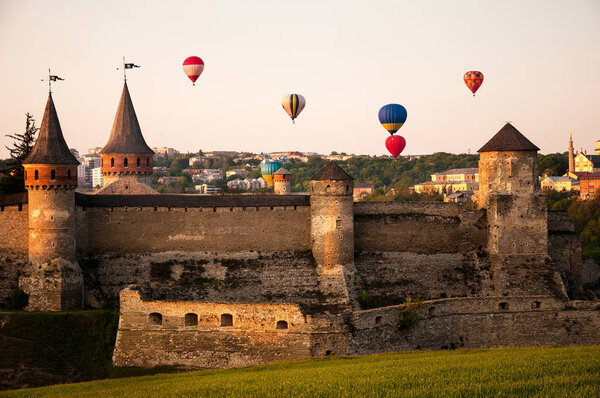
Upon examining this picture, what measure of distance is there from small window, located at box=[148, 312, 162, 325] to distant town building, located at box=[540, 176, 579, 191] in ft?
245

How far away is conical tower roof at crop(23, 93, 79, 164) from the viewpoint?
1860 inches

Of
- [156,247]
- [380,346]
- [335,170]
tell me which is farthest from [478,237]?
[156,247]

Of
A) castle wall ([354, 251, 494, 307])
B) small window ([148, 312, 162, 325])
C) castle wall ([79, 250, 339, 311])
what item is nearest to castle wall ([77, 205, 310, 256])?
castle wall ([79, 250, 339, 311])

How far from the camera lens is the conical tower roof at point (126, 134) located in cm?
5872

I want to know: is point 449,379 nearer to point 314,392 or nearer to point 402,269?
point 314,392

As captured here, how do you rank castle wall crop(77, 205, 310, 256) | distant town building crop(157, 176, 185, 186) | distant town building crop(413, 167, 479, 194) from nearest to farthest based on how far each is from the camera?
castle wall crop(77, 205, 310, 256), distant town building crop(413, 167, 479, 194), distant town building crop(157, 176, 185, 186)

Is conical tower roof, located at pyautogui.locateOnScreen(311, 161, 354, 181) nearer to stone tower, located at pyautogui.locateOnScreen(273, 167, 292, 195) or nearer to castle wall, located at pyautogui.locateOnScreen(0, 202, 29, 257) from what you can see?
castle wall, located at pyautogui.locateOnScreen(0, 202, 29, 257)

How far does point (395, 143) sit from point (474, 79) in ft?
25.0

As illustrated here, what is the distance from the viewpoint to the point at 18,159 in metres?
59.9

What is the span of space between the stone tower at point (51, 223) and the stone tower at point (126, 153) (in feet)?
34.8

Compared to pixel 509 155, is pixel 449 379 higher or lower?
lower

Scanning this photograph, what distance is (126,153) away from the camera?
58.5 meters

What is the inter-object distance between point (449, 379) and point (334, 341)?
34.2 ft

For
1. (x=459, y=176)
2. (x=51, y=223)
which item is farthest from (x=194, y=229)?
(x=459, y=176)
